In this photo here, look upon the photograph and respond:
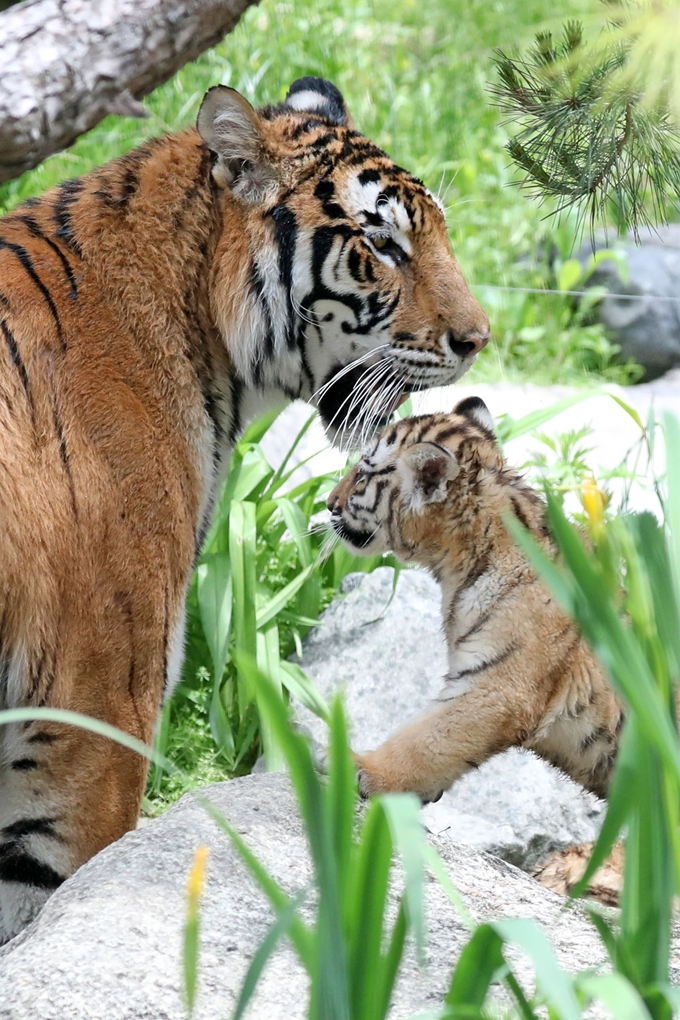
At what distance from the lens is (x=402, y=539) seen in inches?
133

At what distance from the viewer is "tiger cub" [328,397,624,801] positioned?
3.04 meters

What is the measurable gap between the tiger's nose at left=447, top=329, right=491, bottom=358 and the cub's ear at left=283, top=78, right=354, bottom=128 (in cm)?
60

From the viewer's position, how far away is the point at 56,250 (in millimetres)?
2832

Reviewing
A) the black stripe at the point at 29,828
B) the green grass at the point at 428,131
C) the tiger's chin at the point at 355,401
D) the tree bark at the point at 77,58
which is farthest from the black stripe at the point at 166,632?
the green grass at the point at 428,131

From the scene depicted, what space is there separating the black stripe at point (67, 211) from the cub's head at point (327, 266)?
1.04 feet

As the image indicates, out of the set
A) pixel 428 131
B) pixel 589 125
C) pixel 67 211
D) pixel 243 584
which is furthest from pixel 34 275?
pixel 428 131

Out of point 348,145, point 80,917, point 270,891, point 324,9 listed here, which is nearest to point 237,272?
point 348,145

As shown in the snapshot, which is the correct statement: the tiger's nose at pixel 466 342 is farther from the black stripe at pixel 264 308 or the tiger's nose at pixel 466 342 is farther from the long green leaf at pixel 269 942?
the long green leaf at pixel 269 942

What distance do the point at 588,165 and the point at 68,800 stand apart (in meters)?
1.67

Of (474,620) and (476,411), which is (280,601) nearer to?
(476,411)

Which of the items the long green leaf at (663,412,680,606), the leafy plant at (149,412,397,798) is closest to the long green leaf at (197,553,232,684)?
the leafy plant at (149,412,397,798)

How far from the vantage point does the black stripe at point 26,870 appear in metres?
2.67

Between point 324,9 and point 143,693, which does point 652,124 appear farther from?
point 324,9

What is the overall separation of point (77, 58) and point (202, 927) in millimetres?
3021
